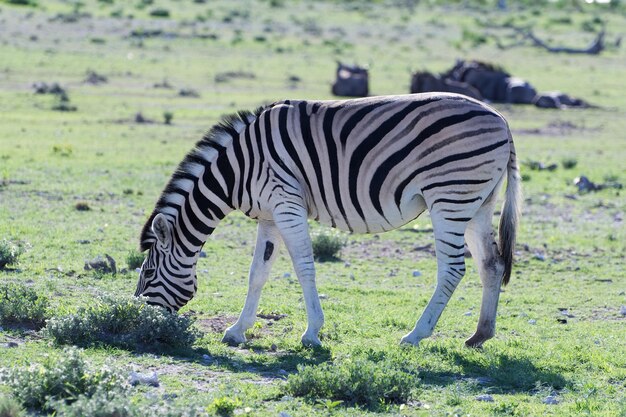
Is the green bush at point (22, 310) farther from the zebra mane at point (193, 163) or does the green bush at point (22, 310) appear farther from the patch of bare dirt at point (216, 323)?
the patch of bare dirt at point (216, 323)

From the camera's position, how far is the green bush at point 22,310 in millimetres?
9742

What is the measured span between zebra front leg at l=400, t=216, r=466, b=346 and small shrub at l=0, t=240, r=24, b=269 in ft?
16.7

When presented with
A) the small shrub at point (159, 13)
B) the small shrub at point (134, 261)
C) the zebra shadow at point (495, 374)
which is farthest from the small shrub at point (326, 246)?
the small shrub at point (159, 13)

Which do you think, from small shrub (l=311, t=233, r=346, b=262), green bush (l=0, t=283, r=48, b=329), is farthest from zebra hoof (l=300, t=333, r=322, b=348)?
small shrub (l=311, t=233, r=346, b=262)

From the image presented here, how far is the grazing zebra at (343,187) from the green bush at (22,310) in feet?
3.14

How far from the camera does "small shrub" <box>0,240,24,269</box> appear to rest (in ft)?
40.7

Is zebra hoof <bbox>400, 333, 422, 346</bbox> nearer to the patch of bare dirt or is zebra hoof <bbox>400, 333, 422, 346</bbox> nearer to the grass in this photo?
the grass

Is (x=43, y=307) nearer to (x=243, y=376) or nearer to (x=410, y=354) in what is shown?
(x=243, y=376)

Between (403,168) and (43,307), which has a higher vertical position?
(403,168)

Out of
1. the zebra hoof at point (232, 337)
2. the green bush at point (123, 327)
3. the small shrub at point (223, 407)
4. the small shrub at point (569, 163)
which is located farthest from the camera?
the small shrub at point (569, 163)

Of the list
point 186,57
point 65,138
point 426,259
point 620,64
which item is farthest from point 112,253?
point 620,64

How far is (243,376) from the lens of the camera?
8.68 meters

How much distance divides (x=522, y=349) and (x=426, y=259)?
15.5 ft

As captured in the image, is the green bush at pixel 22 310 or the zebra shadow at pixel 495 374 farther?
the green bush at pixel 22 310
